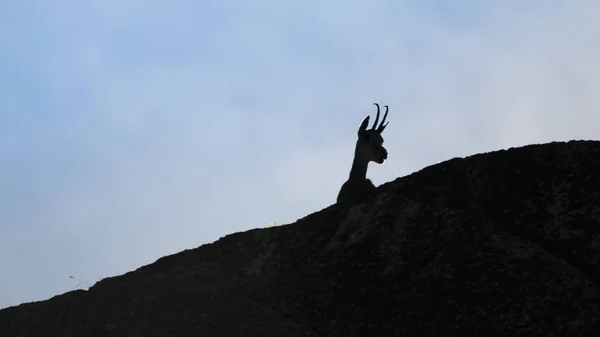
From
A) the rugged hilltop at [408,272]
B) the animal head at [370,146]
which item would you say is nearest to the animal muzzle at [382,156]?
the animal head at [370,146]

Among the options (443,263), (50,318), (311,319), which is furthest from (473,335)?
(50,318)

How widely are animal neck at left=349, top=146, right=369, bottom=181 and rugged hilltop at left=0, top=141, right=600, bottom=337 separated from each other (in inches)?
221

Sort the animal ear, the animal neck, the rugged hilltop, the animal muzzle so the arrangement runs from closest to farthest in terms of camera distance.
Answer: the rugged hilltop < the animal neck < the animal muzzle < the animal ear

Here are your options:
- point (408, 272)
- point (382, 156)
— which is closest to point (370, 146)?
point (382, 156)

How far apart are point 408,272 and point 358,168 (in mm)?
7100

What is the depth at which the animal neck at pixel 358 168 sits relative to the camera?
13.1 metres

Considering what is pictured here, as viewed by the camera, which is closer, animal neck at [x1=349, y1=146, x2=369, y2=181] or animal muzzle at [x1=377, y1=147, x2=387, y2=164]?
animal neck at [x1=349, y1=146, x2=369, y2=181]

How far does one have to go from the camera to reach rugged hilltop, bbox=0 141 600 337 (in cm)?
562

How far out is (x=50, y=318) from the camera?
6.34 m

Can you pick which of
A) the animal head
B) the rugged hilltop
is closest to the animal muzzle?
the animal head

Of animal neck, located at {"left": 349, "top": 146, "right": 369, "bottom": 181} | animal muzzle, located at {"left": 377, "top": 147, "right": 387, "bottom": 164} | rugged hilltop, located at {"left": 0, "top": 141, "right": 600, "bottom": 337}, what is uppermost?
animal muzzle, located at {"left": 377, "top": 147, "right": 387, "bottom": 164}

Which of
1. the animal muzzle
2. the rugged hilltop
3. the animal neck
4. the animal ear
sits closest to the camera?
the rugged hilltop

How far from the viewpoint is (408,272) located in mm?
6160

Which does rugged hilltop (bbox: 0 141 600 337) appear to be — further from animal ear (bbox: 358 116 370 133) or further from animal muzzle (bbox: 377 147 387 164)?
animal ear (bbox: 358 116 370 133)
